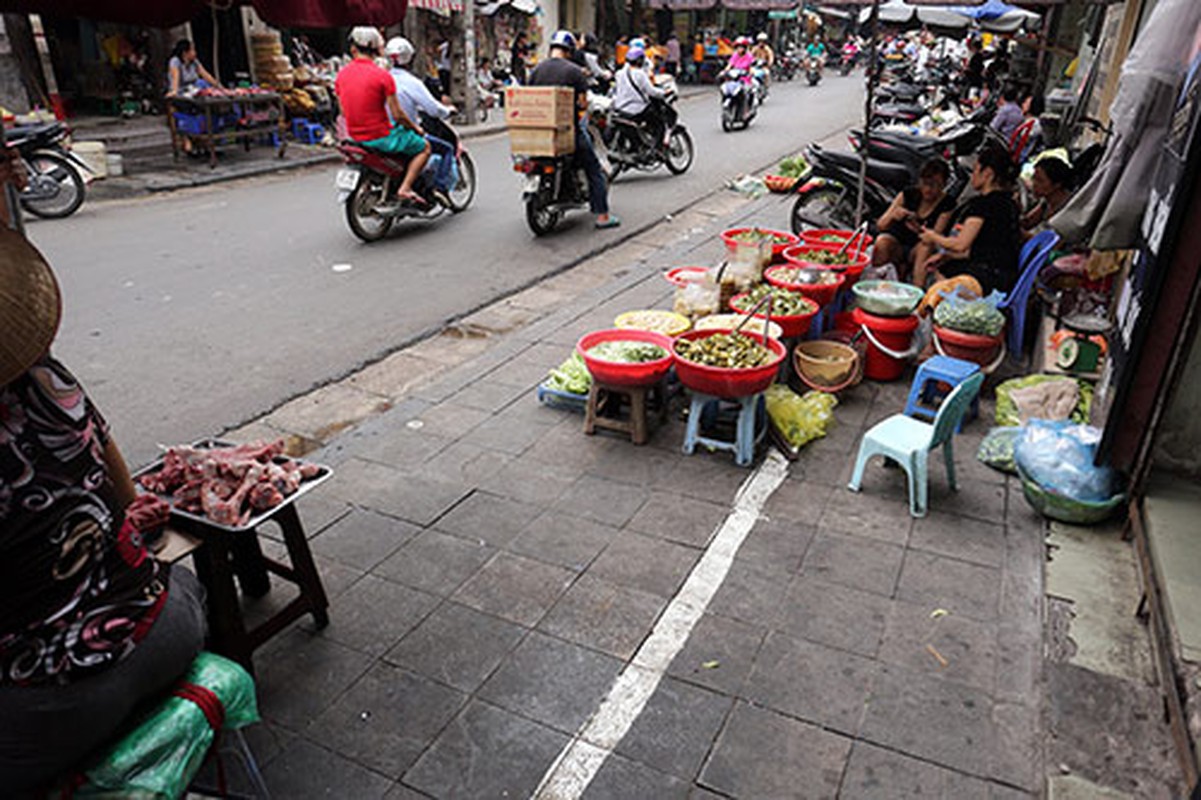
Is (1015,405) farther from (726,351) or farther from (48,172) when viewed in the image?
(48,172)

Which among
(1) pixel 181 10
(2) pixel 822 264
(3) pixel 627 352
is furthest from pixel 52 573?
(2) pixel 822 264

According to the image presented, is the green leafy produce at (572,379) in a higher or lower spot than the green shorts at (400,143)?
lower

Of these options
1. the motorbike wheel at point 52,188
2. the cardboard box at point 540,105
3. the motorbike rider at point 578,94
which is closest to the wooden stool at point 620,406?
the cardboard box at point 540,105

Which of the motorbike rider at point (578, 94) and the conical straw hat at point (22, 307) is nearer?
the conical straw hat at point (22, 307)

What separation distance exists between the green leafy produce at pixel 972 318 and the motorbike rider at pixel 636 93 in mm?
8062

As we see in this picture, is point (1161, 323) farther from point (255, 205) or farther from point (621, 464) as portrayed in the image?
point (255, 205)

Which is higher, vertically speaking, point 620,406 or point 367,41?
point 367,41

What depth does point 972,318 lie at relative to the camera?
5152mm

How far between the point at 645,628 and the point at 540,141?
22.0 ft

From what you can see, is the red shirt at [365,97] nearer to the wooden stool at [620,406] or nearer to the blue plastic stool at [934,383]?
the wooden stool at [620,406]

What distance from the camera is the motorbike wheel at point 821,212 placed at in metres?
8.70

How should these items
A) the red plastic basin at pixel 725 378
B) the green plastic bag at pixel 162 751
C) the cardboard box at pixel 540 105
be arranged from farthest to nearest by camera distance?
the cardboard box at pixel 540 105
the red plastic basin at pixel 725 378
the green plastic bag at pixel 162 751

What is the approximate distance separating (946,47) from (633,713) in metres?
34.8

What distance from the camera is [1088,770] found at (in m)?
2.59
